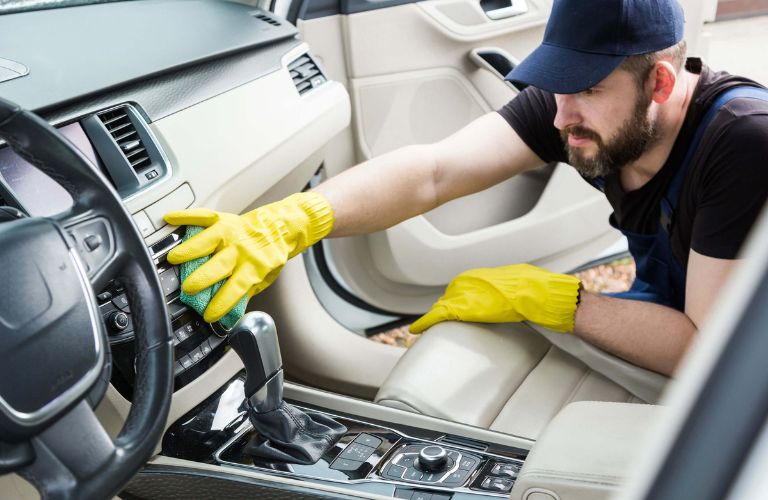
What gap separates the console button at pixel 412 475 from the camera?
1.35 meters

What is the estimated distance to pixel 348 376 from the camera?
84.7 inches

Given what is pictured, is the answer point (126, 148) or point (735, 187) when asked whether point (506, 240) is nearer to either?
point (735, 187)

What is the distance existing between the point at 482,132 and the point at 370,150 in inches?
16.9

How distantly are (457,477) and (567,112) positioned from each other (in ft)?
2.39

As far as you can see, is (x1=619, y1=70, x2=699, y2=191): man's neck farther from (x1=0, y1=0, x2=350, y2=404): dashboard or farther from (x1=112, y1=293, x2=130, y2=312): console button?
(x1=112, y1=293, x2=130, y2=312): console button

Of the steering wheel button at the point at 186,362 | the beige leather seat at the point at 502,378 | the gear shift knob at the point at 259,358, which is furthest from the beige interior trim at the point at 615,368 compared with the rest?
the steering wheel button at the point at 186,362

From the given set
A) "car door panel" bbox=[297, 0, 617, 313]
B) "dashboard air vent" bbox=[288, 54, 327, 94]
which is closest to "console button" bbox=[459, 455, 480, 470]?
"dashboard air vent" bbox=[288, 54, 327, 94]

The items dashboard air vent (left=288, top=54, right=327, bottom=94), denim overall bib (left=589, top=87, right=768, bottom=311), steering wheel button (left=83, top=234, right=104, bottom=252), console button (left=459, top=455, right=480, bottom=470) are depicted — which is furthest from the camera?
dashboard air vent (left=288, top=54, right=327, bottom=94)

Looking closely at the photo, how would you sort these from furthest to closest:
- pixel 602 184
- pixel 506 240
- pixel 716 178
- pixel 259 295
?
pixel 506 240
pixel 259 295
pixel 602 184
pixel 716 178

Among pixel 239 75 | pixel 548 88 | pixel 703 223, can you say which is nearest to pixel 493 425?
pixel 703 223

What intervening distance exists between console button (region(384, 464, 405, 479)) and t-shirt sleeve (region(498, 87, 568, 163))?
2.81 feet

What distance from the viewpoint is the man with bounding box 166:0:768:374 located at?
1.48m

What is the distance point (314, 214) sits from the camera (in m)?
1.68

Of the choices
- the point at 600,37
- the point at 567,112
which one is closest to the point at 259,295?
the point at 567,112
